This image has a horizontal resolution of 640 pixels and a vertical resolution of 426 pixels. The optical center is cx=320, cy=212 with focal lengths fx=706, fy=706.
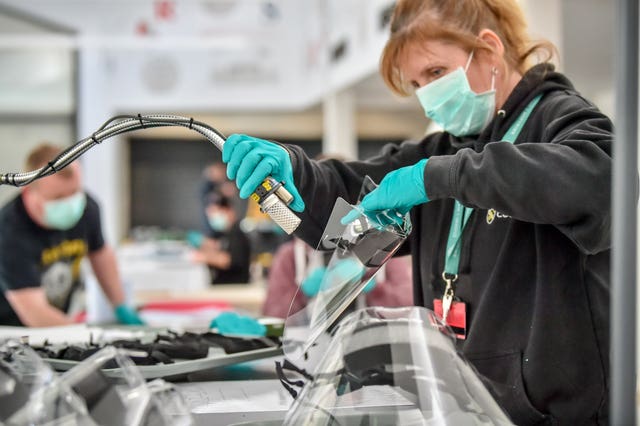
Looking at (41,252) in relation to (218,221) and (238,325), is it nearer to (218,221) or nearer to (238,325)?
(238,325)

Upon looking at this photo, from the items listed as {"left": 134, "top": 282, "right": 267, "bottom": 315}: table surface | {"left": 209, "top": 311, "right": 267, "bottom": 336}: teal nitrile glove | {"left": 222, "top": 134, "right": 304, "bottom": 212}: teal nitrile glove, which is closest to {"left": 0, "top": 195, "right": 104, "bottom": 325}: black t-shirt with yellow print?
{"left": 134, "top": 282, "right": 267, "bottom": 315}: table surface

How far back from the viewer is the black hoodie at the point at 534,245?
0.93m

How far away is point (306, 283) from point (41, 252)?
110cm

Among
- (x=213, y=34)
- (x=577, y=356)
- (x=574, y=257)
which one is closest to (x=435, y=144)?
(x=574, y=257)

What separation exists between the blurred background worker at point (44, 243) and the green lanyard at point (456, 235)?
5.84 ft

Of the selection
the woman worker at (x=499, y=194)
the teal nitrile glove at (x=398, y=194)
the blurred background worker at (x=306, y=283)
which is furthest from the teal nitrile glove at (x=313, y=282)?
the teal nitrile glove at (x=398, y=194)

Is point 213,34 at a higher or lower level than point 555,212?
higher

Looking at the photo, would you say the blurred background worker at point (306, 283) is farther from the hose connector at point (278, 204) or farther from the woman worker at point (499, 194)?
the hose connector at point (278, 204)

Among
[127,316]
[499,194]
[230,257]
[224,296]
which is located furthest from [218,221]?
[499,194]

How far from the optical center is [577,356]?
1.04m

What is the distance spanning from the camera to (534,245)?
1115mm

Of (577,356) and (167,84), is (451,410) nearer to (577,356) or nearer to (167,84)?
(577,356)

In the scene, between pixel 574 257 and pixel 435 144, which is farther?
pixel 435 144

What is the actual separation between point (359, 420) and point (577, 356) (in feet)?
1.31
